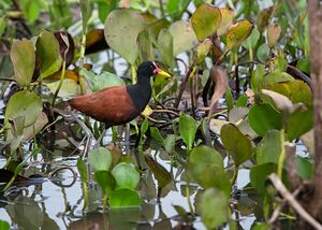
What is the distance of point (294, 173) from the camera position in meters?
2.16

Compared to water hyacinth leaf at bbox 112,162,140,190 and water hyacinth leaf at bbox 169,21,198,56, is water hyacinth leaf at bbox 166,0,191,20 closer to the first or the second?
water hyacinth leaf at bbox 169,21,198,56

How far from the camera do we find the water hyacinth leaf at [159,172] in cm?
A: 276

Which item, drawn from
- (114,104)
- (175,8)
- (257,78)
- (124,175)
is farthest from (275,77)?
(175,8)

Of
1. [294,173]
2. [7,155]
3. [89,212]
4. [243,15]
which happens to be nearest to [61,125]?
[7,155]

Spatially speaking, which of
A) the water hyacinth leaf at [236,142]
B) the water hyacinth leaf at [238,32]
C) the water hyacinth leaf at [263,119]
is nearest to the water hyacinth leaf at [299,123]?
the water hyacinth leaf at [236,142]

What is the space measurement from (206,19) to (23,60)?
2.11 feet

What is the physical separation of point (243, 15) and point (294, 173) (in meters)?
2.63

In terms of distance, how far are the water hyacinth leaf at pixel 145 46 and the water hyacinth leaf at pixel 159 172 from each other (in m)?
0.85

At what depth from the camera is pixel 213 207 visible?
210 centimetres

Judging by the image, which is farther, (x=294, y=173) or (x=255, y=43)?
(x=255, y=43)

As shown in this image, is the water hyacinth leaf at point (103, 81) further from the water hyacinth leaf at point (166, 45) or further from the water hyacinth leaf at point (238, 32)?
the water hyacinth leaf at point (238, 32)

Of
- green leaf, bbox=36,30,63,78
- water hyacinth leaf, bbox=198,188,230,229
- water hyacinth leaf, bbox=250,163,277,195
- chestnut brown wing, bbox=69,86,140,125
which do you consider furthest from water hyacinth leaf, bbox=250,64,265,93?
water hyacinth leaf, bbox=198,188,230,229

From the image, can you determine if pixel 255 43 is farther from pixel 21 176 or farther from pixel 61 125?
pixel 21 176

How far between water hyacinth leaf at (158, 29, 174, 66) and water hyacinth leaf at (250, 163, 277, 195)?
3.86 ft
